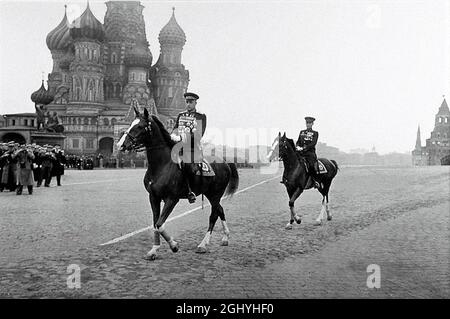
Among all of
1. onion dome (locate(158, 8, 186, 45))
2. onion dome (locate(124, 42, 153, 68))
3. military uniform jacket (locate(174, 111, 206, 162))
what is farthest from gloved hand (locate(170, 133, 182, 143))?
onion dome (locate(158, 8, 186, 45))

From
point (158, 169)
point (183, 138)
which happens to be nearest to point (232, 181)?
point (183, 138)

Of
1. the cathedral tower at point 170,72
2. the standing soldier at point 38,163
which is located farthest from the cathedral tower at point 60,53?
the standing soldier at point 38,163

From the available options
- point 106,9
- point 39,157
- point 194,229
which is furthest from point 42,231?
point 106,9

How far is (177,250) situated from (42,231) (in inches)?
149

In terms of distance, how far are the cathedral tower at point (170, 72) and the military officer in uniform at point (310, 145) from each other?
79.2 m

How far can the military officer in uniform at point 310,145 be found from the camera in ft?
39.2

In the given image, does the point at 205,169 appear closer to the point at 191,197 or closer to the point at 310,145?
the point at 191,197

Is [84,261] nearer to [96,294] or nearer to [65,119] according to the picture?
[96,294]

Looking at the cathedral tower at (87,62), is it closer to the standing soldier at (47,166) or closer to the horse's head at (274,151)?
the standing soldier at (47,166)

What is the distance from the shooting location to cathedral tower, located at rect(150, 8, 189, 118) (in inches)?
3622

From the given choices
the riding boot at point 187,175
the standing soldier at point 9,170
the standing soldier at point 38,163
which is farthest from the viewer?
the standing soldier at point 38,163

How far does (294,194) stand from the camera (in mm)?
11305

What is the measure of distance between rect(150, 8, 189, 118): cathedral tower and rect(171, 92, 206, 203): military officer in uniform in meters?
82.6

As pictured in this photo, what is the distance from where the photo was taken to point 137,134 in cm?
758
